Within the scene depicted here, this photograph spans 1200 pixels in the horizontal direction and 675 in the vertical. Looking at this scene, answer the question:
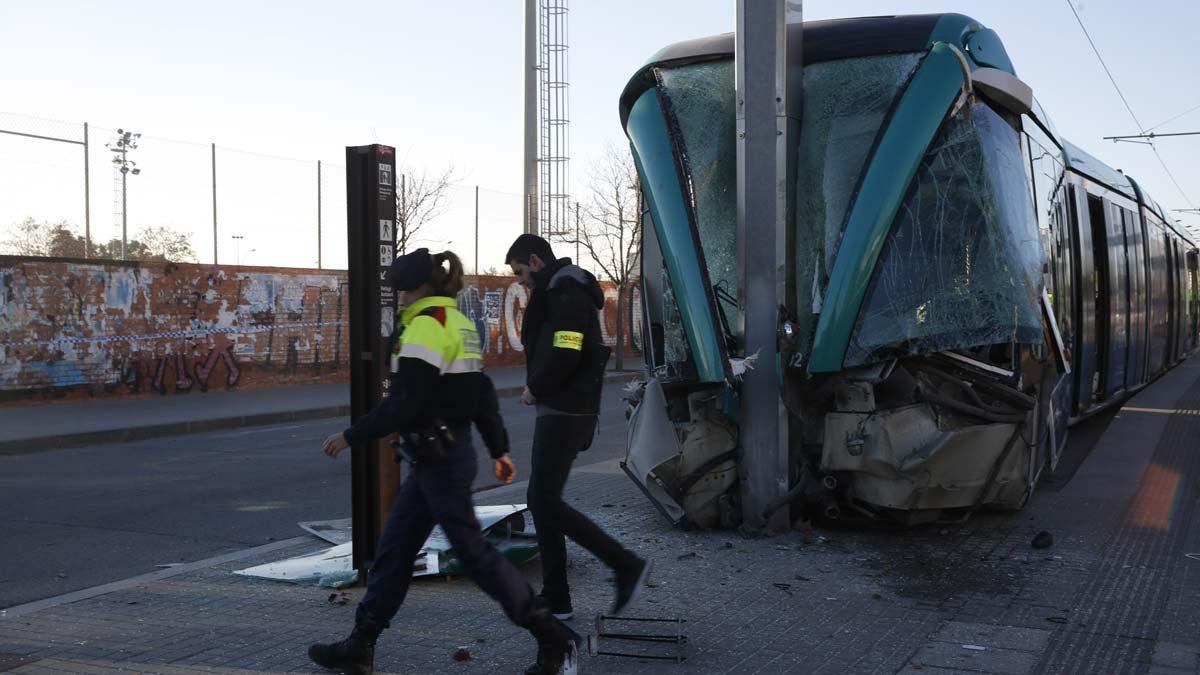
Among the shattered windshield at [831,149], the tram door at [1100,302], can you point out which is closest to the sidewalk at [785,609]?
the shattered windshield at [831,149]

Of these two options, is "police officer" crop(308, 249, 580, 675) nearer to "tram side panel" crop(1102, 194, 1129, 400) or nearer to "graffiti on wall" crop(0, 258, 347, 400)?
"tram side panel" crop(1102, 194, 1129, 400)

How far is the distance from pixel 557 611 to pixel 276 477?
6.42m

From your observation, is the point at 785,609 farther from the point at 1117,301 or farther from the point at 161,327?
the point at 161,327

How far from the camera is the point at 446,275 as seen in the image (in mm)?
4891

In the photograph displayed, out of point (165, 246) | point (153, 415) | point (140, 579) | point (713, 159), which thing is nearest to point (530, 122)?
point (165, 246)

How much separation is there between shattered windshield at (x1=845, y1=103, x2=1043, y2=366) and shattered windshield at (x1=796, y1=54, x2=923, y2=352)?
1.14 ft

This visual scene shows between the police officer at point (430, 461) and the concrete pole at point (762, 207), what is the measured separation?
275cm

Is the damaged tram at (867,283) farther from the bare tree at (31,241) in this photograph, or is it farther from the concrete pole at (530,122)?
the concrete pole at (530,122)

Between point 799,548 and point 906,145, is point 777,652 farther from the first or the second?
point 906,145

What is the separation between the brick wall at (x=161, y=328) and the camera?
18.2 m

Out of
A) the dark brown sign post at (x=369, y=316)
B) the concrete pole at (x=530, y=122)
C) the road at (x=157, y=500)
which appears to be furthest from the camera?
the concrete pole at (x=530, y=122)

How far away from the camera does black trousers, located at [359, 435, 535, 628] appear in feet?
15.2

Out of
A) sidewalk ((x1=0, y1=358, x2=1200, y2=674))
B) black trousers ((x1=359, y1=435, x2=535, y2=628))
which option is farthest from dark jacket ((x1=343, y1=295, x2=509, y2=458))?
sidewalk ((x1=0, y1=358, x2=1200, y2=674))

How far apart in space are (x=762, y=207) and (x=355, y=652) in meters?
3.77
